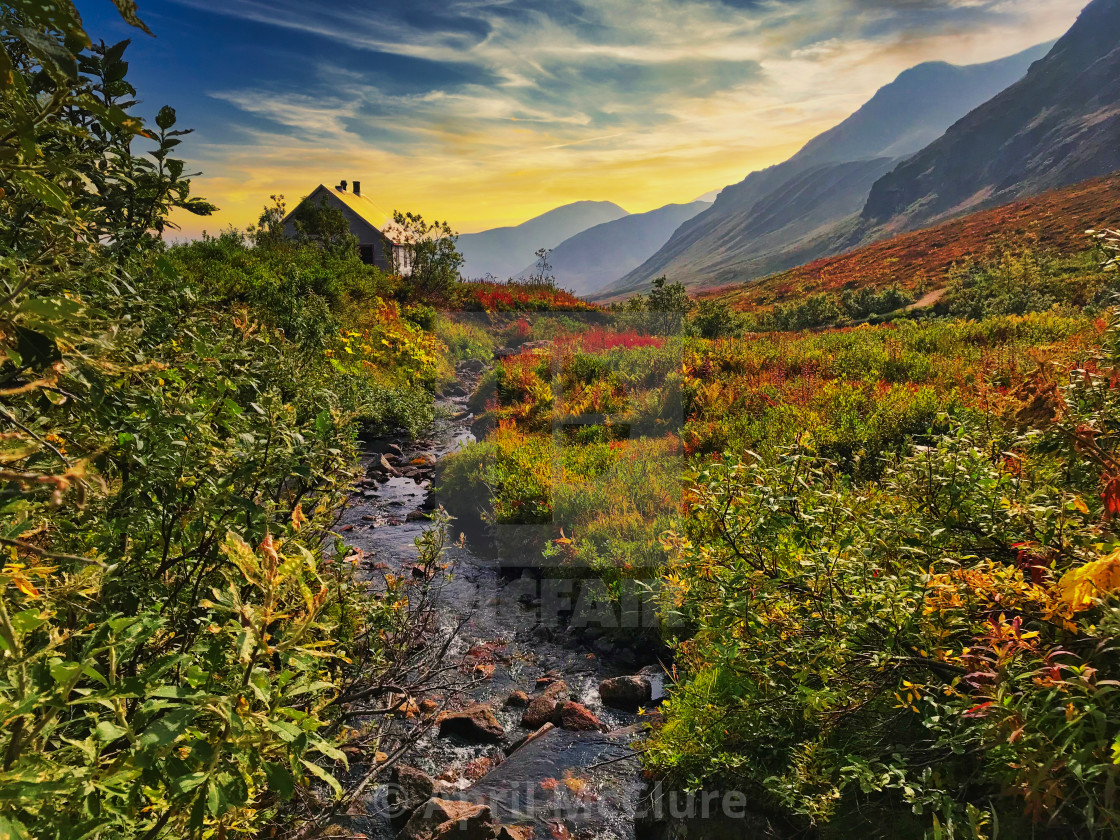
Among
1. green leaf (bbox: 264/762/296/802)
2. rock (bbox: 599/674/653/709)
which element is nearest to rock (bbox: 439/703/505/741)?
rock (bbox: 599/674/653/709)

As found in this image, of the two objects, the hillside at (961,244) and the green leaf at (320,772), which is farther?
the hillside at (961,244)

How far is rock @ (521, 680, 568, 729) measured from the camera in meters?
5.00

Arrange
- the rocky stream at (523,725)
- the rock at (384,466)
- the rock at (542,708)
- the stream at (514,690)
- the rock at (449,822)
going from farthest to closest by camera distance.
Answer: the rock at (384,466)
the rock at (542,708)
the stream at (514,690)
the rocky stream at (523,725)
the rock at (449,822)

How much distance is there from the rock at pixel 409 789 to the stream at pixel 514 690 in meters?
0.09

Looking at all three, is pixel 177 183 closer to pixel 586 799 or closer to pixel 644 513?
pixel 586 799

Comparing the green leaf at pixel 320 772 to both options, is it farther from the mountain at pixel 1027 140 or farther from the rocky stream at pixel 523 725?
the mountain at pixel 1027 140

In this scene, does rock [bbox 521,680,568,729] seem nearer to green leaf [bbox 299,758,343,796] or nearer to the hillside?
green leaf [bbox 299,758,343,796]

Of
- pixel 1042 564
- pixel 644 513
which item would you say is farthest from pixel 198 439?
pixel 644 513

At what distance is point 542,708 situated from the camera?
5.07m

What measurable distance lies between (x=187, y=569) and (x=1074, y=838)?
3.14 m

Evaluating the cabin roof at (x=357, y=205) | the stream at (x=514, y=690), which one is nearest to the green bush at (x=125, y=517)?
the stream at (x=514, y=690)

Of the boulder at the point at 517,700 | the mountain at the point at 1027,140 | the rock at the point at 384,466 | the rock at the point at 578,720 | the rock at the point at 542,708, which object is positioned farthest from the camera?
the mountain at the point at 1027,140

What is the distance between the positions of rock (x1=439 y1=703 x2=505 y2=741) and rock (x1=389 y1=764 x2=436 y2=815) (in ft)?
2.32

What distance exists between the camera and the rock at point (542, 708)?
16.4 feet
